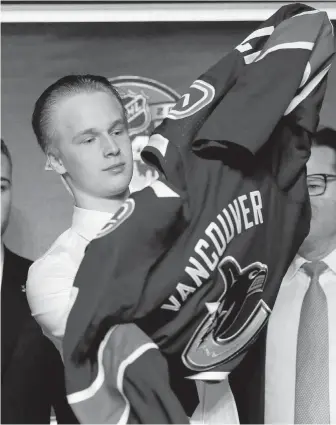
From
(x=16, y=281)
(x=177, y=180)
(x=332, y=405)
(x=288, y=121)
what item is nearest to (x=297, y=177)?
(x=288, y=121)

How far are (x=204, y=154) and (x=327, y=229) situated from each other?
0.23 metres

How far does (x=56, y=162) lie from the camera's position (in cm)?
99

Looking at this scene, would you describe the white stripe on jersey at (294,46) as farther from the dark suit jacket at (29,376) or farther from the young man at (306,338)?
the dark suit jacket at (29,376)

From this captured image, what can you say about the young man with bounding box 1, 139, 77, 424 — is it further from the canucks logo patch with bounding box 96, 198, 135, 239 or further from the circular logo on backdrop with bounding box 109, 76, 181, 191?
the circular logo on backdrop with bounding box 109, 76, 181, 191

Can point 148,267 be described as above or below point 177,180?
below

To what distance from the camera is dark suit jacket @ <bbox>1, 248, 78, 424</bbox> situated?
0.95 metres

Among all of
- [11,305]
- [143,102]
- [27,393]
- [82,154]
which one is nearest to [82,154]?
[82,154]

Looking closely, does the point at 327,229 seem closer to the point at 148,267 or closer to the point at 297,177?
the point at 297,177

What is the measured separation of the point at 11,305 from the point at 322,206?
0.48 metres

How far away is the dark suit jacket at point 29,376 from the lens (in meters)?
0.95

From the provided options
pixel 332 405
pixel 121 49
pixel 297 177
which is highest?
pixel 121 49

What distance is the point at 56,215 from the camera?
99 centimetres

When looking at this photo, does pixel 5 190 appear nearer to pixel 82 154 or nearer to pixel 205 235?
pixel 82 154

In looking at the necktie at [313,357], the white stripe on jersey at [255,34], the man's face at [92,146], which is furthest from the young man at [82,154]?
the necktie at [313,357]
